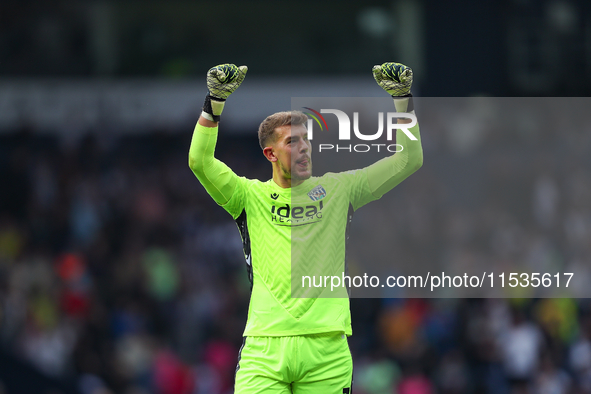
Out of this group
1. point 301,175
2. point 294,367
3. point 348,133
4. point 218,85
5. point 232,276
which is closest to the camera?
point 294,367

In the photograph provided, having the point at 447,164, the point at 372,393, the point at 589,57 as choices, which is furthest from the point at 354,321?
the point at 589,57

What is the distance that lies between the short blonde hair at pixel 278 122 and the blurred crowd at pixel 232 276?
5504 millimetres

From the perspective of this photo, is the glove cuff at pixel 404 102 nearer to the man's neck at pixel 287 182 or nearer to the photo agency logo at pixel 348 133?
the photo agency logo at pixel 348 133

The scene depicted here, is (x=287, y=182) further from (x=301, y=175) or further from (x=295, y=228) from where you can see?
(x=295, y=228)

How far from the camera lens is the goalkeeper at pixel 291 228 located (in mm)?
5113

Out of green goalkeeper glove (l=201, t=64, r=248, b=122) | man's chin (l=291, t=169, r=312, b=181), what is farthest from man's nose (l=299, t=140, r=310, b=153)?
green goalkeeper glove (l=201, t=64, r=248, b=122)

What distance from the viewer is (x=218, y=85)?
5.28 m

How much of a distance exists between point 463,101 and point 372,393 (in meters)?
7.06

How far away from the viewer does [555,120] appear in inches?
541

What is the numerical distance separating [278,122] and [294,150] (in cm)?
24

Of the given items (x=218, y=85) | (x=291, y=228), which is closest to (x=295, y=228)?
(x=291, y=228)

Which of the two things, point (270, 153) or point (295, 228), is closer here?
point (295, 228)

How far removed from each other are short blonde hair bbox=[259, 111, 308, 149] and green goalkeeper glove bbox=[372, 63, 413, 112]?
613 millimetres

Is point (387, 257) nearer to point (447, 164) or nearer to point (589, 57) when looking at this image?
point (447, 164)
